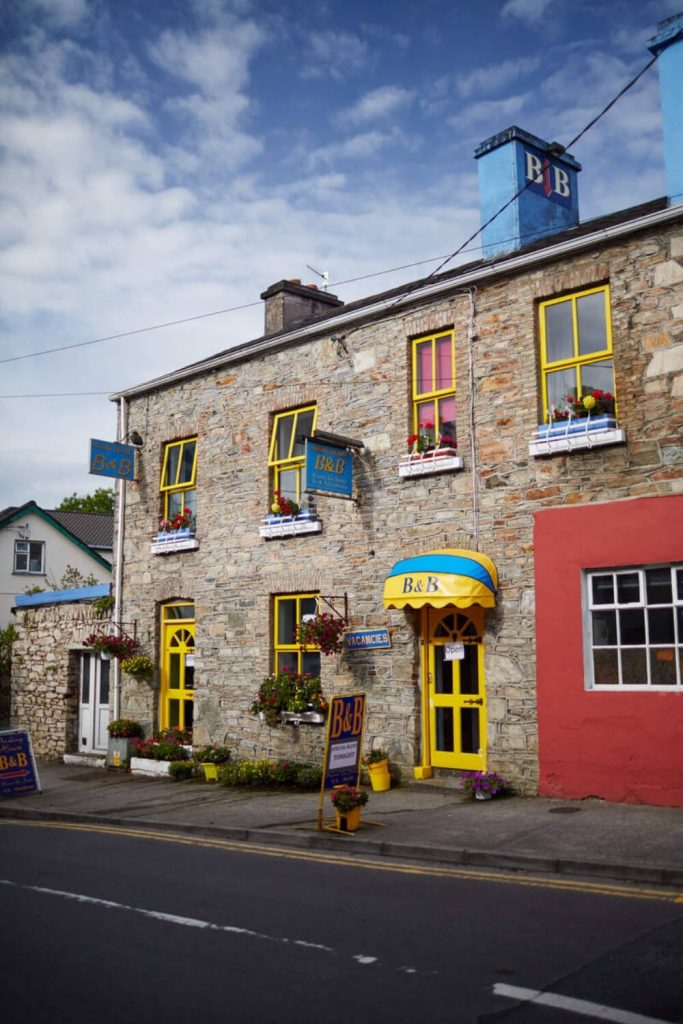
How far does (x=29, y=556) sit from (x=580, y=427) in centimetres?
3153

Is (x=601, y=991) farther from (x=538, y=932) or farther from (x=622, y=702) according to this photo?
(x=622, y=702)

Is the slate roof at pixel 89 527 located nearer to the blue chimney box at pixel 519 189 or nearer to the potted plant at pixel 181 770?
the potted plant at pixel 181 770

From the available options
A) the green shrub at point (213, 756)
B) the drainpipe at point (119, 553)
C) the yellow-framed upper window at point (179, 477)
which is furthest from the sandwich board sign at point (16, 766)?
the yellow-framed upper window at point (179, 477)

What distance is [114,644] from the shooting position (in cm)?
1817

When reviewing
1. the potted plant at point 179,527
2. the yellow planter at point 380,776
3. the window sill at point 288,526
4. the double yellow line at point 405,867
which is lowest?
the double yellow line at point 405,867

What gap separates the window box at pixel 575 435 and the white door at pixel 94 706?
1089 cm

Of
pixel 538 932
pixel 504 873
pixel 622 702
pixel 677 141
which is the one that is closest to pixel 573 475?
pixel 622 702

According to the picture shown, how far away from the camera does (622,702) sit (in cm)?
1164

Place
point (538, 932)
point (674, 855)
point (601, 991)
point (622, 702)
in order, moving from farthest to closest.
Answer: point (622, 702) → point (674, 855) → point (538, 932) → point (601, 991)

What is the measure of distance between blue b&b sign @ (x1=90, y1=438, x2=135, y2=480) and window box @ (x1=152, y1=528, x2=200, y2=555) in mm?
1518

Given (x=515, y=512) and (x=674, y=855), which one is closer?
(x=674, y=855)

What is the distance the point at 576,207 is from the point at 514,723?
9.07 metres

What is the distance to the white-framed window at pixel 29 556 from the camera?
128 ft

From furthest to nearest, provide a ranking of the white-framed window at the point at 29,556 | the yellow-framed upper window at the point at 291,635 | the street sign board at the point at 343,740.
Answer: the white-framed window at the point at 29,556, the yellow-framed upper window at the point at 291,635, the street sign board at the point at 343,740
